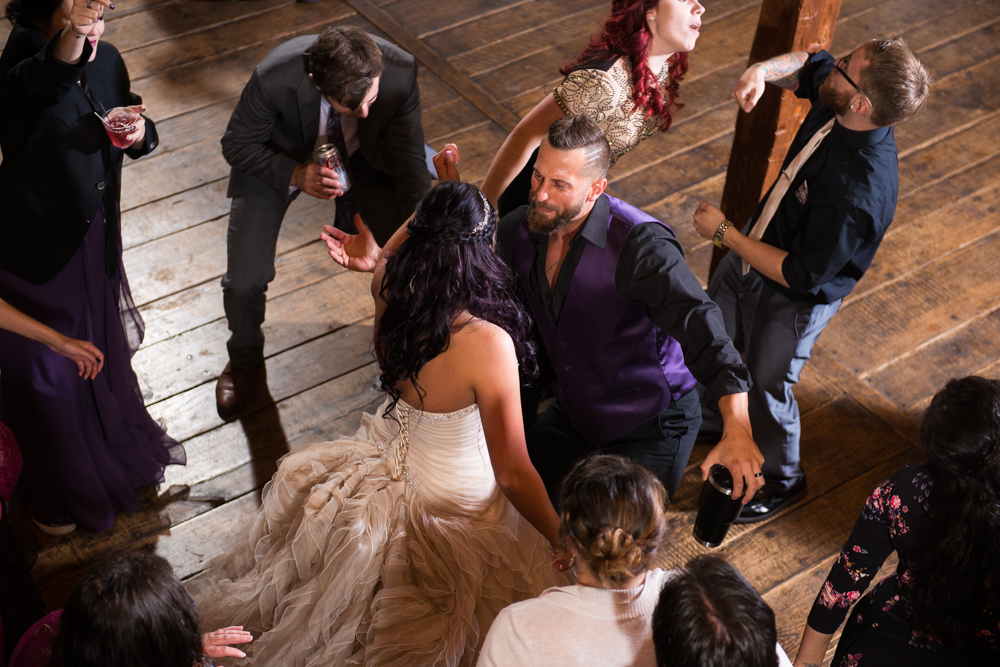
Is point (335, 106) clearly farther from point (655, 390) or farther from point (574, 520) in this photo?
point (574, 520)

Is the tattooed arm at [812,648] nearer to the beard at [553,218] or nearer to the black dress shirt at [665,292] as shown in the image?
the black dress shirt at [665,292]

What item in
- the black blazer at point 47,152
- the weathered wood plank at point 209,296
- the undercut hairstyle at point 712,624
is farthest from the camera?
the weathered wood plank at point 209,296

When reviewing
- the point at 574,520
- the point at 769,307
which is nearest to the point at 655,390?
the point at 769,307

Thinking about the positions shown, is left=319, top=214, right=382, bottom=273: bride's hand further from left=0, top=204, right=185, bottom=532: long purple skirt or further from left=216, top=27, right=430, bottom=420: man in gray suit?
left=0, top=204, right=185, bottom=532: long purple skirt

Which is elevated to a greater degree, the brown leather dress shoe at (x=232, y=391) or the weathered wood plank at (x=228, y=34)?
the weathered wood plank at (x=228, y=34)

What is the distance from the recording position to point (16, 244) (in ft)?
7.75

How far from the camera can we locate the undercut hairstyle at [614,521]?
147 centimetres

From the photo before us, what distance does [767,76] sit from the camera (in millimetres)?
2680

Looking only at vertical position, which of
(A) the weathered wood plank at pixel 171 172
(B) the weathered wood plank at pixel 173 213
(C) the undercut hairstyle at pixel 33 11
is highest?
(C) the undercut hairstyle at pixel 33 11

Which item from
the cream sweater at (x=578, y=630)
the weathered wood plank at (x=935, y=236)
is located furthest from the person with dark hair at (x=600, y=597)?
the weathered wood plank at (x=935, y=236)

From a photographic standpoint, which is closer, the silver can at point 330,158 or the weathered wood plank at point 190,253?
the silver can at point 330,158

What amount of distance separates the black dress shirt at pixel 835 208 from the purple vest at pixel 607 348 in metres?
0.46

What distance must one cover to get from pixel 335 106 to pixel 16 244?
3.26ft

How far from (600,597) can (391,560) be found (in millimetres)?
803
